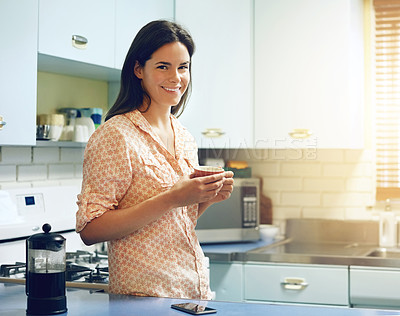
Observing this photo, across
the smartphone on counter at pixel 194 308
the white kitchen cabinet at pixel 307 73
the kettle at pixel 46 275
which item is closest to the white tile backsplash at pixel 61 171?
the white kitchen cabinet at pixel 307 73

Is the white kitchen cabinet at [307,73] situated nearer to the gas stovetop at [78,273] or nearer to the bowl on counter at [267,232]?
the bowl on counter at [267,232]

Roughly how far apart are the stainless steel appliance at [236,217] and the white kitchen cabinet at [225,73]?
240 millimetres

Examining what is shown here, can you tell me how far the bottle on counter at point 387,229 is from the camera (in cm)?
340

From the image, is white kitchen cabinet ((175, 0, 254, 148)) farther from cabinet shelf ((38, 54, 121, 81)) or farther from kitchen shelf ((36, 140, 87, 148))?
kitchen shelf ((36, 140, 87, 148))

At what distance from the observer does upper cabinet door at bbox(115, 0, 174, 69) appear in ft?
9.59

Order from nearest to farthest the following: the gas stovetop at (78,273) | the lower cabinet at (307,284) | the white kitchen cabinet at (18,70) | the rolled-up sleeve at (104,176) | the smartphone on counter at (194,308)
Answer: the smartphone on counter at (194,308) < the rolled-up sleeve at (104,176) < the gas stovetop at (78,273) < the white kitchen cabinet at (18,70) < the lower cabinet at (307,284)

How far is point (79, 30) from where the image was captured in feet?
8.70

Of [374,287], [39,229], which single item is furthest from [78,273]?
[374,287]

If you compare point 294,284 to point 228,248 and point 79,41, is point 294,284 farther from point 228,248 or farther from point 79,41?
point 79,41

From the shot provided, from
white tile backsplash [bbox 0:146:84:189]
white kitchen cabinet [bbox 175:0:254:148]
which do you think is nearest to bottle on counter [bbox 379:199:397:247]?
white kitchen cabinet [bbox 175:0:254:148]

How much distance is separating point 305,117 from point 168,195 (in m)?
1.64

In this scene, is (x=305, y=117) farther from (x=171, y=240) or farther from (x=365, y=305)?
(x=171, y=240)

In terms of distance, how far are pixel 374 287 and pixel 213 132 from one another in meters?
1.09

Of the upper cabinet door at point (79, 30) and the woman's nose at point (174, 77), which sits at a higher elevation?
the upper cabinet door at point (79, 30)
